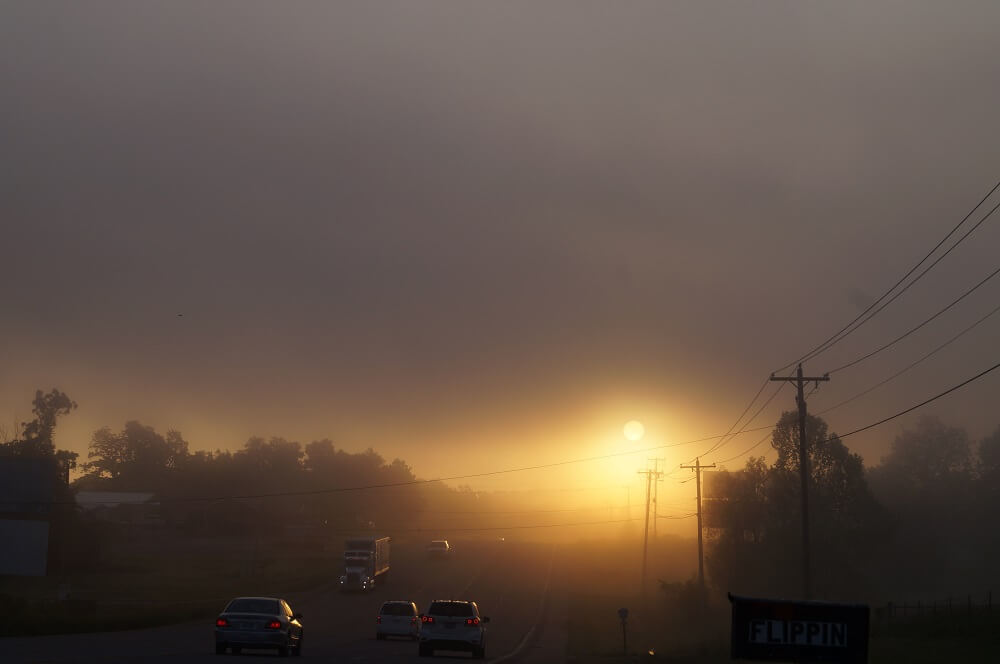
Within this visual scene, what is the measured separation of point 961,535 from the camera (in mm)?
123500

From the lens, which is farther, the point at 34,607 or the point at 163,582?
the point at 163,582

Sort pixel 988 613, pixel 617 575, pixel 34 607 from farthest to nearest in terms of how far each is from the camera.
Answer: pixel 617 575 → pixel 34 607 → pixel 988 613

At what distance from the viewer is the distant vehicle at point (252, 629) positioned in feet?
104

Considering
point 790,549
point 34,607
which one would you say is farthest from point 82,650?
point 790,549

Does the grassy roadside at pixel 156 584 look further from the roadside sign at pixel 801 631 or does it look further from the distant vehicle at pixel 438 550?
the roadside sign at pixel 801 631

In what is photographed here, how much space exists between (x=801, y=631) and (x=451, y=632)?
3090 centimetres

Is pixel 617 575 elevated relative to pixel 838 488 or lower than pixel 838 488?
lower

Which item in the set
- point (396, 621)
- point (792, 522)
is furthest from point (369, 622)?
point (792, 522)

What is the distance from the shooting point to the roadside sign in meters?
9.05

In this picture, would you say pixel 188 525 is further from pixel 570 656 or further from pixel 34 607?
pixel 570 656

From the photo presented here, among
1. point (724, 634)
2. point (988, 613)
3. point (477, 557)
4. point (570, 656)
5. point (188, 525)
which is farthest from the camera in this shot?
point (188, 525)

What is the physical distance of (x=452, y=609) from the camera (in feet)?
128

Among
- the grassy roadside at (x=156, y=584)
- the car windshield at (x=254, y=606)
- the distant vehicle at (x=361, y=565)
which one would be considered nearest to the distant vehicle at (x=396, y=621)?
the grassy roadside at (x=156, y=584)

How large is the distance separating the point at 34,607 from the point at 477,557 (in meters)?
79.6
